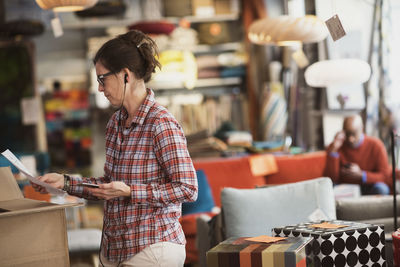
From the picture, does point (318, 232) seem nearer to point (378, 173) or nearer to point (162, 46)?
point (378, 173)

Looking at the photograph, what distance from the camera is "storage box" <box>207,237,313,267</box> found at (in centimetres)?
198

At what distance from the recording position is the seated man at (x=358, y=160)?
4.83 metres

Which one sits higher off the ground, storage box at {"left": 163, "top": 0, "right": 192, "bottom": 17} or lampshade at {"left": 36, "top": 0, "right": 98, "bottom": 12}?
storage box at {"left": 163, "top": 0, "right": 192, "bottom": 17}

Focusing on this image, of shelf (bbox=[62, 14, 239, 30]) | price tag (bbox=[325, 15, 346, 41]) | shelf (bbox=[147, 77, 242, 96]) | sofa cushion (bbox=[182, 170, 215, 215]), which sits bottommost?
sofa cushion (bbox=[182, 170, 215, 215])

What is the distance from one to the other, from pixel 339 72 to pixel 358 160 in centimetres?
108

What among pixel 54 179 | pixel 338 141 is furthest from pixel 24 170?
pixel 338 141

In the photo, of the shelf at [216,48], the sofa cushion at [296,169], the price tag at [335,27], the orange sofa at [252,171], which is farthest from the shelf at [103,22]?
the price tag at [335,27]

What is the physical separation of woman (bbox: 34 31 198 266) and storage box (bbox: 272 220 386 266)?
49 cm

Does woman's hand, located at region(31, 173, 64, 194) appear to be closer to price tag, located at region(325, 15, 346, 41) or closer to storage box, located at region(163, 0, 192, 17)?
price tag, located at region(325, 15, 346, 41)

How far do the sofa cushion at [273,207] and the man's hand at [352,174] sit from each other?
1.68 metres

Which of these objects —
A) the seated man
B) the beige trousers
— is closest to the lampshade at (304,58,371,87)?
the seated man

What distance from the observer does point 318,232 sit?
227 cm

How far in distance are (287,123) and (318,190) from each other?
421cm

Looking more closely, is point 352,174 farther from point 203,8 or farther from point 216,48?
point 203,8
